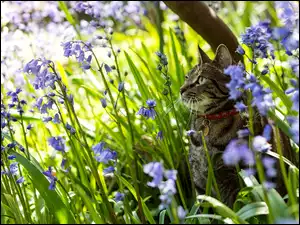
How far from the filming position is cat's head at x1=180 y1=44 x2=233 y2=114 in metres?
2.93

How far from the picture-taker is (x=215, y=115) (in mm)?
3004

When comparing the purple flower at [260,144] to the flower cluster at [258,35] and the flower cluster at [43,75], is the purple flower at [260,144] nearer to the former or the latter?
the flower cluster at [258,35]

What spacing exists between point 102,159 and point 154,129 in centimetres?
200

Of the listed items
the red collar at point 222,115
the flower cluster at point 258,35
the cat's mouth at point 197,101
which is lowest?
the red collar at point 222,115

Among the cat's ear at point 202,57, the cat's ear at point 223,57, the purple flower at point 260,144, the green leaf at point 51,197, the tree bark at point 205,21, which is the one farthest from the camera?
the tree bark at point 205,21

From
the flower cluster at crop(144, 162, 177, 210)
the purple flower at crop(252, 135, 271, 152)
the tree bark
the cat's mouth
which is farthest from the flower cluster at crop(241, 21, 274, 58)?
the tree bark

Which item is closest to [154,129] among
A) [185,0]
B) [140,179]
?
[140,179]

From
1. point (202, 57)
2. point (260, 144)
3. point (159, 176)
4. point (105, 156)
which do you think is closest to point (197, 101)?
point (202, 57)

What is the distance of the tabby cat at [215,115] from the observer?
2.94 m

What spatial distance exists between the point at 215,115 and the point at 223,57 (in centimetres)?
31

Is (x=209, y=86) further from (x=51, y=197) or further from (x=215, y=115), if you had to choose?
(x=51, y=197)

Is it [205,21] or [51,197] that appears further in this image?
[205,21]

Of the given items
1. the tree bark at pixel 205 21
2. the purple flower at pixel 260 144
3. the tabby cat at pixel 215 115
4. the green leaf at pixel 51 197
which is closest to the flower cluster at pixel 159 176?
the purple flower at pixel 260 144

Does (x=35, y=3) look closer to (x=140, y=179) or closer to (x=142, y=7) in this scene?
(x=142, y=7)
